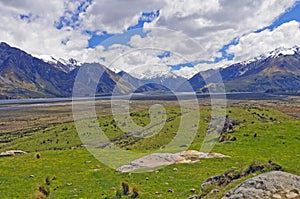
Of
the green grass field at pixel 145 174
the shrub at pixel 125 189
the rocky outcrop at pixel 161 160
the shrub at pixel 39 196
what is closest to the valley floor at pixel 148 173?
the green grass field at pixel 145 174

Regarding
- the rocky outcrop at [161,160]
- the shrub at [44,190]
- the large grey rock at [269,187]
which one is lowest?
the shrub at [44,190]

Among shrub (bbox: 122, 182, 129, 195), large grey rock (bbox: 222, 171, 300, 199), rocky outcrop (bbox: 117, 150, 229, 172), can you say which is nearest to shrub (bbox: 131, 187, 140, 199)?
shrub (bbox: 122, 182, 129, 195)

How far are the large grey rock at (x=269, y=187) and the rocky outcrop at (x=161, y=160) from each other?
17.7 metres

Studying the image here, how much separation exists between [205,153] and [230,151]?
14.6ft

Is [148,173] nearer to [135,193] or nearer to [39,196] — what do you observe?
[135,193]

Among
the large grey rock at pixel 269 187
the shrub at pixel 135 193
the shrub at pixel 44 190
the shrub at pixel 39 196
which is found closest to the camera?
the large grey rock at pixel 269 187

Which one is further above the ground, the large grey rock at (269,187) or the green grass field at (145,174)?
the large grey rock at (269,187)

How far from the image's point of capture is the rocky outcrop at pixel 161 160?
33.4 meters

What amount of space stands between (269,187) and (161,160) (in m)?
20.7

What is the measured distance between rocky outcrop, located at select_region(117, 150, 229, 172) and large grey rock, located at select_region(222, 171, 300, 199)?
1771cm

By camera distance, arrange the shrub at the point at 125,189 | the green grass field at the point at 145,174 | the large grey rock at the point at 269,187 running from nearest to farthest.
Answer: the large grey rock at the point at 269,187, the shrub at the point at 125,189, the green grass field at the point at 145,174

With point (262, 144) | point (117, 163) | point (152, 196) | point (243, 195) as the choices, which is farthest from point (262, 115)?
point (243, 195)

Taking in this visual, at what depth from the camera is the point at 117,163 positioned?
37.2 meters

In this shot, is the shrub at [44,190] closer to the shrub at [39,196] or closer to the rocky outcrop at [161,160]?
the shrub at [39,196]
